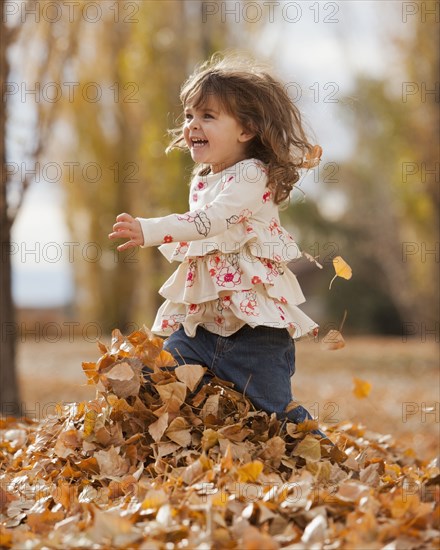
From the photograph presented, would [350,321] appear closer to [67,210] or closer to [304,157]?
[67,210]

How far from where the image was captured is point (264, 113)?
2832mm

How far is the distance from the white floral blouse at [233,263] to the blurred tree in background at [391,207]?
297 inches

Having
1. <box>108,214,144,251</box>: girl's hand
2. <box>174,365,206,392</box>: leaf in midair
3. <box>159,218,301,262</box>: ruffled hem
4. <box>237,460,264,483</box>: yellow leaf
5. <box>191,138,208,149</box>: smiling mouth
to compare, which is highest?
<box>191,138,208,149</box>: smiling mouth

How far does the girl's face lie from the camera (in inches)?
109

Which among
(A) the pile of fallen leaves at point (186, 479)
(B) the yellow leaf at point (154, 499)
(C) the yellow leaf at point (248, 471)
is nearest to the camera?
(A) the pile of fallen leaves at point (186, 479)

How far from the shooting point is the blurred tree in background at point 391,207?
10.2m

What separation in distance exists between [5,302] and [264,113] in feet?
10.9

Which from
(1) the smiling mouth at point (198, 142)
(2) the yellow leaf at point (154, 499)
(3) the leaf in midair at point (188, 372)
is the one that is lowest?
(2) the yellow leaf at point (154, 499)

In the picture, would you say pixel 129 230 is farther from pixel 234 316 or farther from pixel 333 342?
pixel 333 342

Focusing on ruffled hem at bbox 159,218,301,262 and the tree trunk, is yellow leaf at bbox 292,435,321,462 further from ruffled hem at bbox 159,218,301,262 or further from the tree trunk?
the tree trunk

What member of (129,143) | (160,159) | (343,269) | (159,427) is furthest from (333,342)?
(129,143)

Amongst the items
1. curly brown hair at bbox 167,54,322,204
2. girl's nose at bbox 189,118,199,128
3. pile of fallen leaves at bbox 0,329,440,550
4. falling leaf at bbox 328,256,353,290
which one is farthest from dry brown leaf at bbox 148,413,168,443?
girl's nose at bbox 189,118,199,128

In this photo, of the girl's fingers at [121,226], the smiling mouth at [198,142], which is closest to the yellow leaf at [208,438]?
the girl's fingers at [121,226]

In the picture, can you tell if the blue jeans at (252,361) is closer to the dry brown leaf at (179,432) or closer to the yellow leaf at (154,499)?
the dry brown leaf at (179,432)
